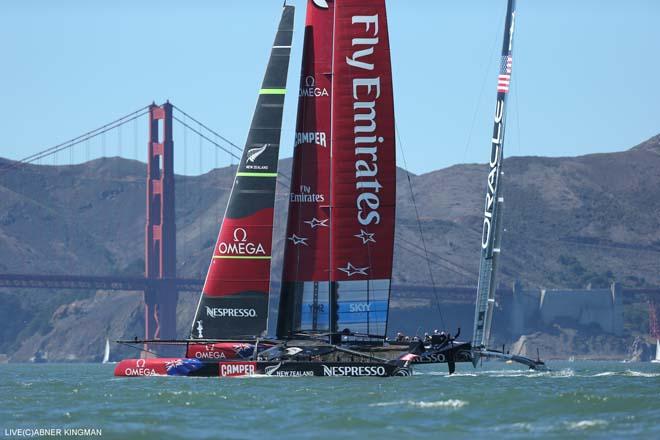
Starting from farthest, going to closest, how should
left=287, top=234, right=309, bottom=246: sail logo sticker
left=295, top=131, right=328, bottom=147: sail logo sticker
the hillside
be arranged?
the hillside → left=287, top=234, right=309, bottom=246: sail logo sticker → left=295, top=131, right=328, bottom=147: sail logo sticker

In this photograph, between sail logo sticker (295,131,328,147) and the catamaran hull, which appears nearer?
the catamaran hull

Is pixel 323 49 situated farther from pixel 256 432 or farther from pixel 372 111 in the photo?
pixel 256 432

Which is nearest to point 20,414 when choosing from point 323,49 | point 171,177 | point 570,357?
point 323,49

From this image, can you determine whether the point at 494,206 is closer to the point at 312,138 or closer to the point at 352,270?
the point at 352,270

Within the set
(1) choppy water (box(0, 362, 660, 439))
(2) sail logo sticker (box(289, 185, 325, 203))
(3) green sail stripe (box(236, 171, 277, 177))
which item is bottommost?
(1) choppy water (box(0, 362, 660, 439))

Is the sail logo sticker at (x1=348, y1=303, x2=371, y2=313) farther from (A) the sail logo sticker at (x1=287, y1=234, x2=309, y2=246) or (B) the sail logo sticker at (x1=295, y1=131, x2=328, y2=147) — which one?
(B) the sail logo sticker at (x1=295, y1=131, x2=328, y2=147)

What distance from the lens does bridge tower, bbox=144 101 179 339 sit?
270 feet

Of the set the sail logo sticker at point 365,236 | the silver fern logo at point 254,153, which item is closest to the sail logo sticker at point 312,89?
the silver fern logo at point 254,153

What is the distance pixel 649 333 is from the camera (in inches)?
5153

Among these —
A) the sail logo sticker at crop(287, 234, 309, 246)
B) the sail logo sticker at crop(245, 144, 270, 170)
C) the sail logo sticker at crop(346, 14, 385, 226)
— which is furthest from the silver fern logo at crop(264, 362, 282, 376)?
the sail logo sticker at crop(245, 144, 270, 170)

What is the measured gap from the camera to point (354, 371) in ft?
82.3

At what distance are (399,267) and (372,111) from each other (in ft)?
372

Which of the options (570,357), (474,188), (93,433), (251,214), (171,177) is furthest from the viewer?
Result: (474,188)

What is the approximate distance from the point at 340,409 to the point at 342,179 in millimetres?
6903
